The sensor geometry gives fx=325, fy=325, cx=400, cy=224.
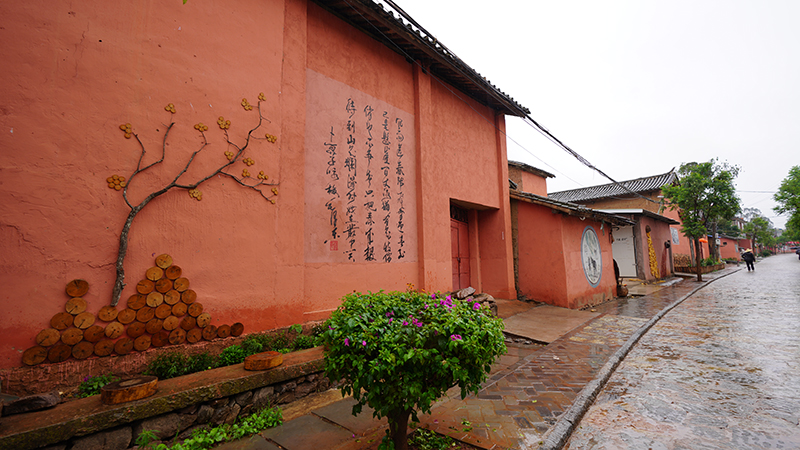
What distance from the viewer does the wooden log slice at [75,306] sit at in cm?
335

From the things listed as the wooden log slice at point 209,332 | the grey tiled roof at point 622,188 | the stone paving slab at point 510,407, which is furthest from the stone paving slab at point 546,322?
the grey tiled roof at point 622,188

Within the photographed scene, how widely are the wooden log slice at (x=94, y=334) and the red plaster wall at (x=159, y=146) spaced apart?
24 centimetres

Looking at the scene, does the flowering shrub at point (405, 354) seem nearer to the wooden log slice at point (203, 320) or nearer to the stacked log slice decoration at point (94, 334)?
the wooden log slice at point (203, 320)

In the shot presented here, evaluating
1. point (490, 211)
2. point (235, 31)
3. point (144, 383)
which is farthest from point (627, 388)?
point (235, 31)

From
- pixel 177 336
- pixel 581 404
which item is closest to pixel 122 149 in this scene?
pixel 177 336

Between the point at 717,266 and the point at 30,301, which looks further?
the point at 717,266

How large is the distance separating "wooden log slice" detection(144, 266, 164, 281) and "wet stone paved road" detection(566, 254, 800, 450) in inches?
194

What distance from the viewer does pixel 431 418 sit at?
357 centimetres

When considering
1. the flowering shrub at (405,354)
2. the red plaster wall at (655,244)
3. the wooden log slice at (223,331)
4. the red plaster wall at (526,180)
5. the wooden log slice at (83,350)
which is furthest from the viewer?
the red plaster wall at (655,244)

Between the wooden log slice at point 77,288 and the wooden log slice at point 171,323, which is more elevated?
the wooden log slice at point 77,288

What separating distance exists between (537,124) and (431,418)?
9.43m

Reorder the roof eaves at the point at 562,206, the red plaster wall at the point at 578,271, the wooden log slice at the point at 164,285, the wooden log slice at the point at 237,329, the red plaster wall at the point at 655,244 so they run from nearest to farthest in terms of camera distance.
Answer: the wooden log slice at the point at 164,285 → the wooden log slice at the point at 237,329 → the roof eaves at the point at 562,206 → the red plaster wall at the point at 578,271 → the red plaster wall at the point at 655,244

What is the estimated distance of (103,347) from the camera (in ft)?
11.3

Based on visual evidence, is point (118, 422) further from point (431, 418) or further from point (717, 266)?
point (717, 266)
